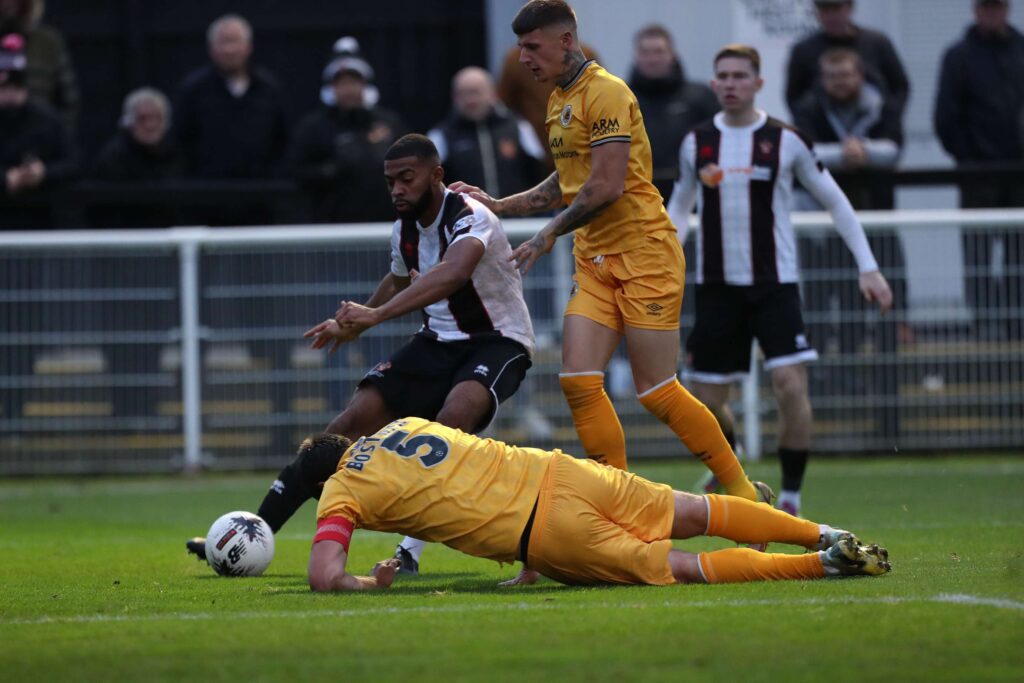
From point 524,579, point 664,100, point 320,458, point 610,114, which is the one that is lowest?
point 524,579

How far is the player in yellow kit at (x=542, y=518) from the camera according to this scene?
6.75m

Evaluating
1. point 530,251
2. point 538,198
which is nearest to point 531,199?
point 538,198

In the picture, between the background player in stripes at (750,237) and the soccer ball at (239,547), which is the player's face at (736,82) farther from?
the soccer ball at (239,547)

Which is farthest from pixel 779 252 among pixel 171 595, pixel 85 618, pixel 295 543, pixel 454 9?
pixel 454 9

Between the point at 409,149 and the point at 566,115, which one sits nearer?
the point at 409,149

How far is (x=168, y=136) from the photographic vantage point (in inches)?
590

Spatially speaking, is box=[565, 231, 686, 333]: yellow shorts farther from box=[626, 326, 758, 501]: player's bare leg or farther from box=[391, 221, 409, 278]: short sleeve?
box=[391, 221, 409, 278]: short sleeve

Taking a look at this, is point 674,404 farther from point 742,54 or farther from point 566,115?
point 742,54

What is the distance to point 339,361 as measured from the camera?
14.0 m

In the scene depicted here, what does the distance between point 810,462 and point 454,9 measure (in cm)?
714

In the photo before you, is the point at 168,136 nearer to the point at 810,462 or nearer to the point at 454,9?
the point at 454,9

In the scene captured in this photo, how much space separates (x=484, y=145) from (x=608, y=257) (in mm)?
5899

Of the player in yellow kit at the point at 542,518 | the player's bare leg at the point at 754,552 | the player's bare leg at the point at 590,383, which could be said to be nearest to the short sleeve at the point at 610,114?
the player's bare leg at the point at 590,383

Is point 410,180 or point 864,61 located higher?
point 864,61
